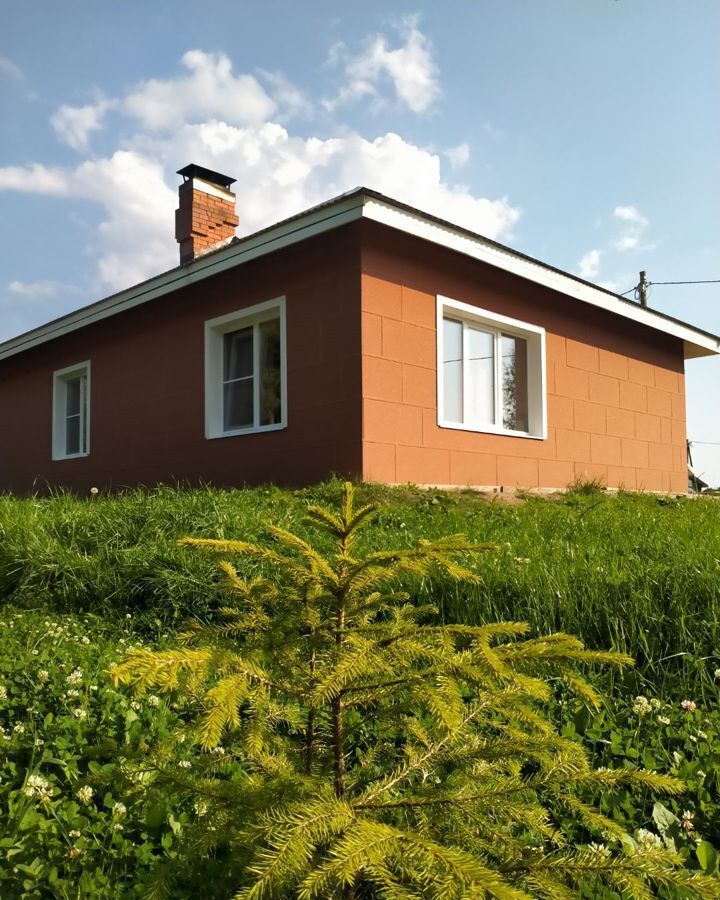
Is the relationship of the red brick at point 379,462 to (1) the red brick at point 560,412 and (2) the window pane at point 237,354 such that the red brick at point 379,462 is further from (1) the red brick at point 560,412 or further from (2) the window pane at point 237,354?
(1) the red brick at point 560,412

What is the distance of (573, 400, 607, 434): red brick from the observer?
11.5 m

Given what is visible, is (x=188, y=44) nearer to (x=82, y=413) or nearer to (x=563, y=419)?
(x=563, y=419)

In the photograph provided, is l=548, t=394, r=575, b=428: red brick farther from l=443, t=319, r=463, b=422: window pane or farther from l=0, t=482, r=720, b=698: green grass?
l=0, t=482, r=720, b=698: green grass

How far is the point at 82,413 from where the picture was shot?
13.9 meters

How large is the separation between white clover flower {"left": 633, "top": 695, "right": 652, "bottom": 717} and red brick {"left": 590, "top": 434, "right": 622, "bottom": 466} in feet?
29.8

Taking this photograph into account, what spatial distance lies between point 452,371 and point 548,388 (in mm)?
1817

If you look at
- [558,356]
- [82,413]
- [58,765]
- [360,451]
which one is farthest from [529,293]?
[58,765]

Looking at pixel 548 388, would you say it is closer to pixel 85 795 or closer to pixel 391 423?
pixel 391 423

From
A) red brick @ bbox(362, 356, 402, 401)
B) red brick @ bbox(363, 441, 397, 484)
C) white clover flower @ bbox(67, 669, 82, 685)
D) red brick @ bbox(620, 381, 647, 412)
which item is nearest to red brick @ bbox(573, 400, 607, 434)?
red brick @ bbox(620, 381, 647, 412)

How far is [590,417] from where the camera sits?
11.8m

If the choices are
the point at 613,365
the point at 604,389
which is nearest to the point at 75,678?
the point at 604,389

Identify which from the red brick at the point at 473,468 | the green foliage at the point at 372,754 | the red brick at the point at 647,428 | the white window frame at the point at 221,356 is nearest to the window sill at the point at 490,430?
the red brick at the point at 473,468

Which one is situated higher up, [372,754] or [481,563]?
[481,563]

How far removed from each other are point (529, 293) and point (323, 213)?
371 cm
